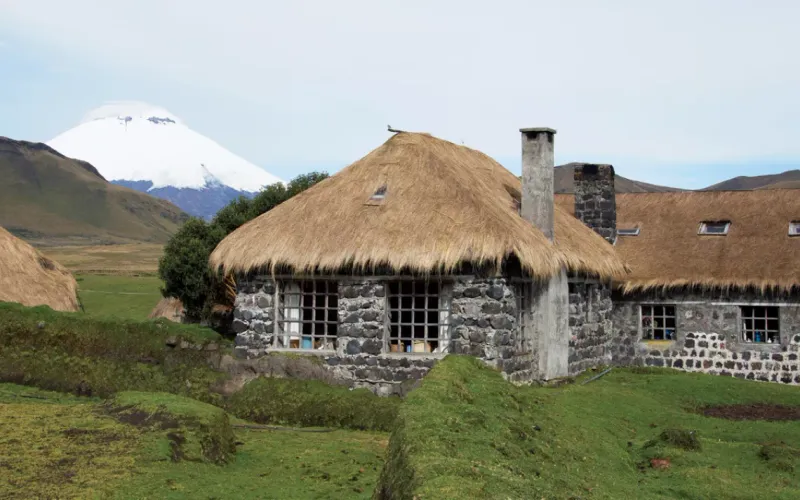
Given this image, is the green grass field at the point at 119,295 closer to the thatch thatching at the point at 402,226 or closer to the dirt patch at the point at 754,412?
the thatch thatching at the point at 402,226

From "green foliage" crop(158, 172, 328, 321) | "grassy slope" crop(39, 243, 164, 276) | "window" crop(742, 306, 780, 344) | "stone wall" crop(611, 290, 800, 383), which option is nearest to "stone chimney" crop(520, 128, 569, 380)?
"stone wall" crop(611, 290, 800, 383)

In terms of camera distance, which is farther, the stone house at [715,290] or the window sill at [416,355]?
the stone house at [715,290]

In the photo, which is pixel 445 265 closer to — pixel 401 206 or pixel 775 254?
pixel 401 206

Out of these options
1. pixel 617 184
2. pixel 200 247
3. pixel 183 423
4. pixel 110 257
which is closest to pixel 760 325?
pixel 183 423

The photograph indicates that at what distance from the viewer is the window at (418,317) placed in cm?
1767

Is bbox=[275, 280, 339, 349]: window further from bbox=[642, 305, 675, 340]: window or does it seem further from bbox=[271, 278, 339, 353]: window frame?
bbox=[642, 305, 675, 340]: window

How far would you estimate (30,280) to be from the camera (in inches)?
917

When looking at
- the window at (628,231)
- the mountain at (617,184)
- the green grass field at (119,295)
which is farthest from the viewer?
the mountain at (617,184)

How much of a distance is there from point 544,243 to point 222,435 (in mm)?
8377

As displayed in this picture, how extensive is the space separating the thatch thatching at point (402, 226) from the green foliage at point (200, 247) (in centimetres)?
1230

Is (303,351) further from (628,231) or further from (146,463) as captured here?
(628,231)

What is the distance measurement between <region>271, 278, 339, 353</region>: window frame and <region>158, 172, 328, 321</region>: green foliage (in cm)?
1362

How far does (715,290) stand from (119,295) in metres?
41.1

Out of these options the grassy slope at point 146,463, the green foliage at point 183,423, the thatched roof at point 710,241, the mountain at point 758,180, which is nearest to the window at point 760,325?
the thatched roof at point 710,241
